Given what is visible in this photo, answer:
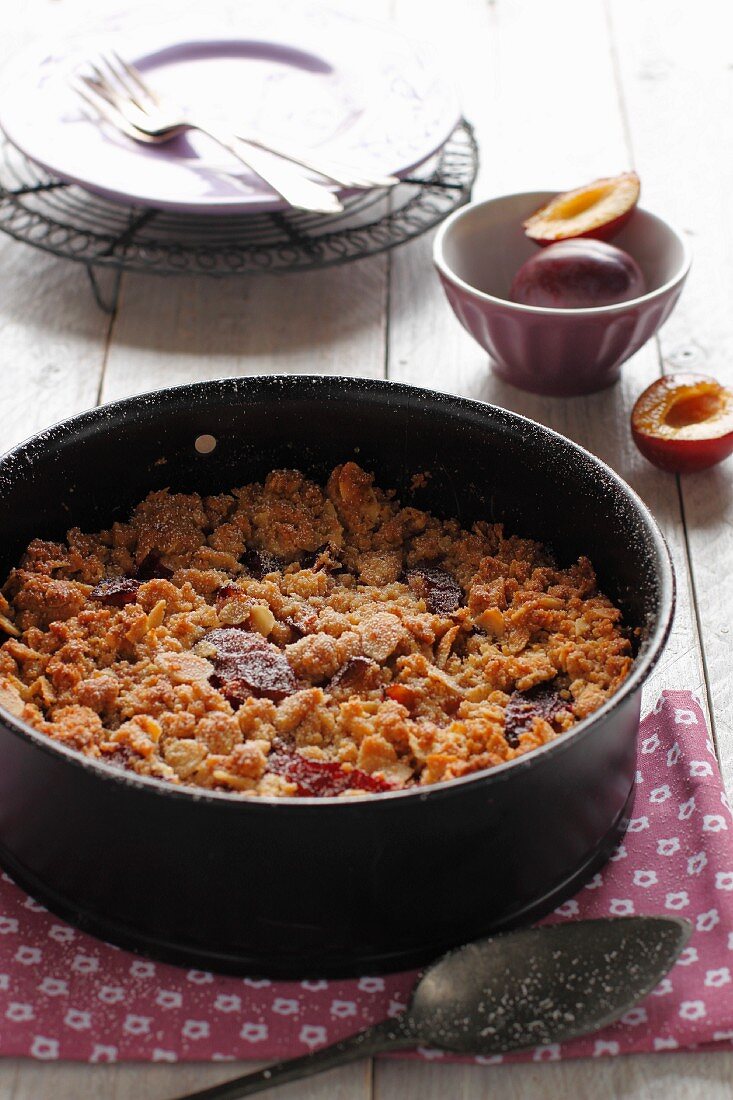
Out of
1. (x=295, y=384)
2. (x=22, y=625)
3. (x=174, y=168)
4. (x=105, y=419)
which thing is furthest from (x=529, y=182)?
(x=22, y=625)

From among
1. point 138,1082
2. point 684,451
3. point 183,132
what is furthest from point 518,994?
point 183,132

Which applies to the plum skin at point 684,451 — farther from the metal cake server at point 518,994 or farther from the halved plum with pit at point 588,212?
the metal cake server at point 518,994

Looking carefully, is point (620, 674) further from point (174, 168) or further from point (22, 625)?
point (174, 168)

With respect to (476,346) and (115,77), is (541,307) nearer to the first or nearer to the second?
(476,346)

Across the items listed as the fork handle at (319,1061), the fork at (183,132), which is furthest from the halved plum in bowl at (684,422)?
the fork handle at (319,1061)

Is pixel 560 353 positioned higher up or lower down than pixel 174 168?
lower down

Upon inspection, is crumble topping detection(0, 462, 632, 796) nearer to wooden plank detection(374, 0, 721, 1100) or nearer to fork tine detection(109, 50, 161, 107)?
wooden plank detection(374, 0, 721, 1100)
